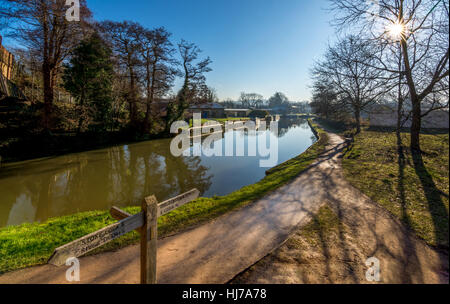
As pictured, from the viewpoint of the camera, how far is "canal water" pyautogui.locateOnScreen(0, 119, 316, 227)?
6.48m

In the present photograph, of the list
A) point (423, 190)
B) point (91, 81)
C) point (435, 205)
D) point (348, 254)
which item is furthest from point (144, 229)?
point (91, 81)

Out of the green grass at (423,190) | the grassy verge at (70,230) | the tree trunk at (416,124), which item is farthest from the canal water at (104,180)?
the tree trunk at (416,124)

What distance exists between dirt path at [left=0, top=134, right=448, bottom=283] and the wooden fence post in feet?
2.86

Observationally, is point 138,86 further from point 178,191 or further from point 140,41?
point 178,191

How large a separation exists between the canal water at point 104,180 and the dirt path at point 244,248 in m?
3.07

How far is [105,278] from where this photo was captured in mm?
2822

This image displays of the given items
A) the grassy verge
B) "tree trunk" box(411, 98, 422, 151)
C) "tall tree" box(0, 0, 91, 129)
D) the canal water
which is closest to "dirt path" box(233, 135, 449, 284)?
"tree trunk" box(411, 98, 422, 151)

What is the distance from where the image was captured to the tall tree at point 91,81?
15453 millimetres

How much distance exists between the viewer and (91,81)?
15.9m

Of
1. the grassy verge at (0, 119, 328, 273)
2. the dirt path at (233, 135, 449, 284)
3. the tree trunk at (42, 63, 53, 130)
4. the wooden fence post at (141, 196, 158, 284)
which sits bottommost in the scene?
the grassy verge at (0, 119, 328, 273)

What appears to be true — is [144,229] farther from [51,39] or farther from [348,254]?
[51,39]

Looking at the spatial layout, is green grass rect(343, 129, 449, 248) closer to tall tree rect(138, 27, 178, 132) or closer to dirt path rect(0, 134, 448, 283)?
dirt path rect(0, 134, 448, 283)

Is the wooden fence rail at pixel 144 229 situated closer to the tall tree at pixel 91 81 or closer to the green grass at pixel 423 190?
the green grass at pixel 423 190
